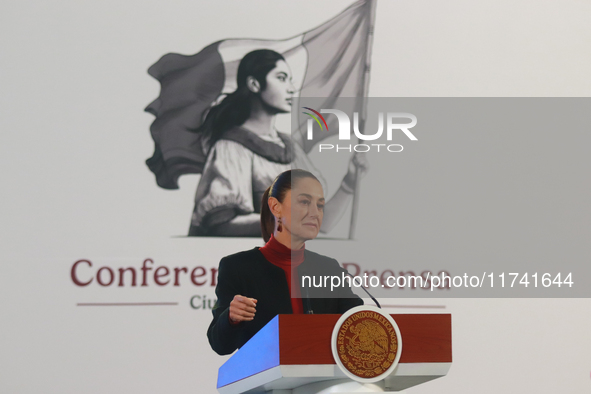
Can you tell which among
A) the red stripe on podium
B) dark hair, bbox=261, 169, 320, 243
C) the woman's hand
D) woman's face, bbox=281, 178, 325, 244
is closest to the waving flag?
dark hair, bbox=261, 169, 320, 243

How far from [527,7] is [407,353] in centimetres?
327

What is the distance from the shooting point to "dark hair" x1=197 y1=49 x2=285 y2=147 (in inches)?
146

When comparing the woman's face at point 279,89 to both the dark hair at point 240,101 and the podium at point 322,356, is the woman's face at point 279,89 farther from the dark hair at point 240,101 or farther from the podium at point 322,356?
the podium at point 322,356

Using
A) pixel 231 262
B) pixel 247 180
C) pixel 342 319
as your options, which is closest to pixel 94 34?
pixel 247 180

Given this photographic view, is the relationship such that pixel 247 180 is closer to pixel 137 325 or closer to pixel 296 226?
pixel 137 325

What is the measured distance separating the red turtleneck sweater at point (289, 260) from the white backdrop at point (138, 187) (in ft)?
5.22

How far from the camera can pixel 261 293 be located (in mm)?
1886

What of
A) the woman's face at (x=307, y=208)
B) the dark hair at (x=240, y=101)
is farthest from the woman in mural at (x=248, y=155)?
the woman's face at (x=307, y=208)

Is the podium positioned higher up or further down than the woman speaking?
further down

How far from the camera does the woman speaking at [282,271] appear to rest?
5.96 ft

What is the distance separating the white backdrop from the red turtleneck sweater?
1.59 metres

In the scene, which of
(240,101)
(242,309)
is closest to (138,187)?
(240,101)

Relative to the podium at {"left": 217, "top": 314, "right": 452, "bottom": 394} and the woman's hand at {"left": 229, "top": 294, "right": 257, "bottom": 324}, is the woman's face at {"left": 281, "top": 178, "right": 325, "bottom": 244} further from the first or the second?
the podium at {"left": 217, "top": 314, "right": 452, "bottom": 394}

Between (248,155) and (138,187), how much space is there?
63 centimetres
